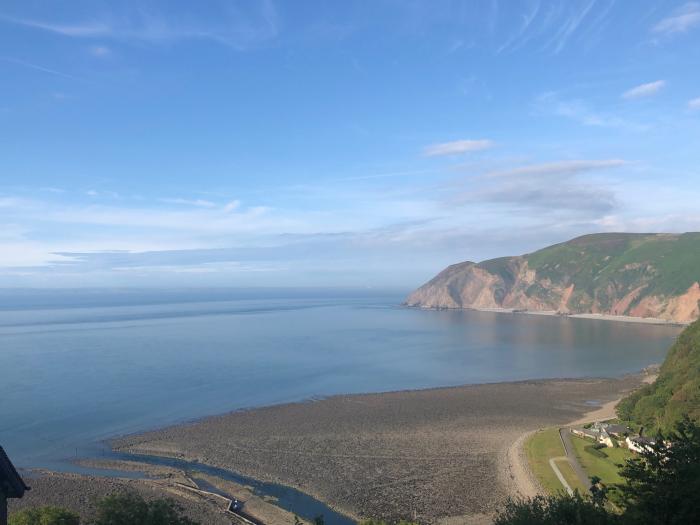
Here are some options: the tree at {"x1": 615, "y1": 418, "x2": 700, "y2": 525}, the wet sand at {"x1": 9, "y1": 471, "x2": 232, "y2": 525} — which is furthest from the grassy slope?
the tree at {"x1": 615, "y1": 418, "x2": 700, "y2": 525}

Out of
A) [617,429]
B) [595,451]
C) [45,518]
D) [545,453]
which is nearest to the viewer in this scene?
[45,518]

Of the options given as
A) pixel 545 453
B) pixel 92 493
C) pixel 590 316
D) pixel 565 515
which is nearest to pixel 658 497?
pixel 565 515

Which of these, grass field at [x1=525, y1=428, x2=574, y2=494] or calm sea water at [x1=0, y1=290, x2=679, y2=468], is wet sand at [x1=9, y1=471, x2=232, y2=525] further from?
grass field at [x1=525, y1=428, x2=574, y2=494]

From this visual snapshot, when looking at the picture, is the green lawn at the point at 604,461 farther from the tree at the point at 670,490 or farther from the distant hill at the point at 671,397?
the tree at the point at 670,490

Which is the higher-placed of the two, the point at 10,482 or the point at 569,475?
the point at 10,482

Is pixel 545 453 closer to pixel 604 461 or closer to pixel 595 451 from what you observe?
pixel 595 451

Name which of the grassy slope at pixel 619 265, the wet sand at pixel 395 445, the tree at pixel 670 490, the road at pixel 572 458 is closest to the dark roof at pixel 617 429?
the road at pixel 572 458
